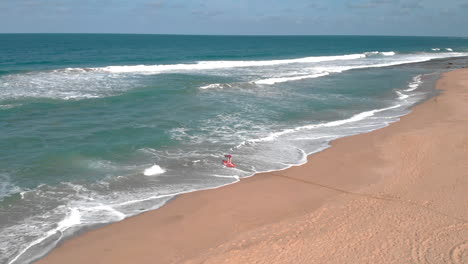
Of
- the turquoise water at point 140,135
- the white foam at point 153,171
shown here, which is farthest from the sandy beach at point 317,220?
the white foam at point 153,171

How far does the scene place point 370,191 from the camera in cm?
993

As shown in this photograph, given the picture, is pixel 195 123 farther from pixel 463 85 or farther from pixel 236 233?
pixel 463 85

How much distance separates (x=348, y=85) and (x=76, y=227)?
25.3 metres

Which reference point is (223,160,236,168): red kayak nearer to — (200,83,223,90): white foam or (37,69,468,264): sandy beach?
(37,69,468,264): sandy beach

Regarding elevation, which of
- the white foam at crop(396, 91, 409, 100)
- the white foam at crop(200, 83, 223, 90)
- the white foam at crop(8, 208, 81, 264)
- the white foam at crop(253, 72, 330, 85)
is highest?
the white foam at crop(253, 72, 330, 85)

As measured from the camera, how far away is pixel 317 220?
330 inches

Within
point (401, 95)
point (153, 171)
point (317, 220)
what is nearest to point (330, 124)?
point (153, 171)

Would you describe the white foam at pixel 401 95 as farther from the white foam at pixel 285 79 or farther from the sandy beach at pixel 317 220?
the sandy beach at pixel 317 220

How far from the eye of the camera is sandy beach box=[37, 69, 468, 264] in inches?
279

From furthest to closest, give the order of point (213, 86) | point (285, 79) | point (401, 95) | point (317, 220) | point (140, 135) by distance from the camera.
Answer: point (285, 79) < point (213, 86) < point (401, 95) < point (140, 135) < point (317, 220)

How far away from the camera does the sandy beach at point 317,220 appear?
7078 mm

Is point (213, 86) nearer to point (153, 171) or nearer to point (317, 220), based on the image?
point (153, 171)

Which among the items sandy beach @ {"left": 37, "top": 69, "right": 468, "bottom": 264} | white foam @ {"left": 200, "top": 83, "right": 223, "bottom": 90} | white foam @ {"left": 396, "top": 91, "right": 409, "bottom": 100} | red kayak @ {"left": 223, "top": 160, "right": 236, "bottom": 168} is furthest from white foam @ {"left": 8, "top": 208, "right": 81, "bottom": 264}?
white foam @ {"left": 396, "top": 91, "right": 409, "bottom": 100}

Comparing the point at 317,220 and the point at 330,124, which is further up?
the point at 330,124
